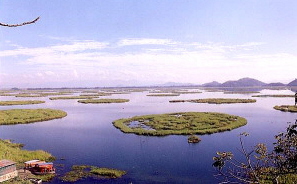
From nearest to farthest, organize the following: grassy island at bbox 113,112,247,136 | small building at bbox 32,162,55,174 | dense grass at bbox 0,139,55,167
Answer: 1. small building at bbox 32,162,55,174
2. dense grass at bbox 0,139,55,167
3. grassy island at bbox 113,112,247,136

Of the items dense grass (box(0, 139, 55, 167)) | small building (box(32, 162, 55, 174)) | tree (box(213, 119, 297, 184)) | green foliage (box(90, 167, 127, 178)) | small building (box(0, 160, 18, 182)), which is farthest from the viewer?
dense grass (box(0, 139, 55, 167))

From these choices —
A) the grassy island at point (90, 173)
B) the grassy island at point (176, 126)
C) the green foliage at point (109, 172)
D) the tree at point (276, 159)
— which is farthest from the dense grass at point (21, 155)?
the tree at point (276, 159)

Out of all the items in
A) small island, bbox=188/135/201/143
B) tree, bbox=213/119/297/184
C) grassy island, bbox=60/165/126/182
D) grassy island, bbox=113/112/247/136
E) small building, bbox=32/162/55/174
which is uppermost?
tree, bbox=213/119/297/184

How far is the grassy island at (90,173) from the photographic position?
26.7m

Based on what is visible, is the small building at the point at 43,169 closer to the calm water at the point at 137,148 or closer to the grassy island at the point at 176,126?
the calm water at the point at 137,148

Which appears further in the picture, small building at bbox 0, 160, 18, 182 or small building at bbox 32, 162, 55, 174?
small building at bbox 32, 162, 55, 174

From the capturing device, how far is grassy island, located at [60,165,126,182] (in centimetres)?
2673

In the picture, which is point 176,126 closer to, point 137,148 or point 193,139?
point 193,139

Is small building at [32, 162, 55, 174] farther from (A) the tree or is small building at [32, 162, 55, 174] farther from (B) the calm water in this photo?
(A) the tree

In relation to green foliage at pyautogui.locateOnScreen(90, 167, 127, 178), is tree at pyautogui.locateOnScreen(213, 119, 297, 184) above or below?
above

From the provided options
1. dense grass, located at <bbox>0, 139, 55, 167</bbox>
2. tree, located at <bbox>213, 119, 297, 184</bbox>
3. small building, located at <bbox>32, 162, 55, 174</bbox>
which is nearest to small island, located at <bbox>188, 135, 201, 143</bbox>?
tree, located at <bbox>213, 119, 297, 184</bbox>

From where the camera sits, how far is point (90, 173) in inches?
1097

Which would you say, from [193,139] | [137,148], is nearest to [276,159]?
[137,148]

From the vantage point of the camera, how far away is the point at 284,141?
1173 centimetres
